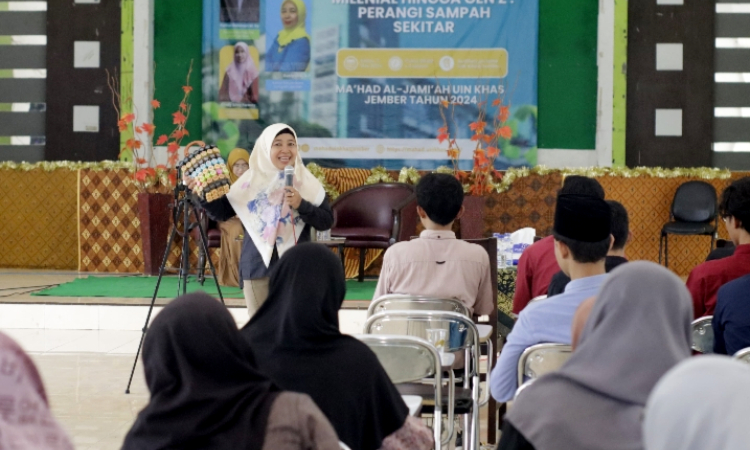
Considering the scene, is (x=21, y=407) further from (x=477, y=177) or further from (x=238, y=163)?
(x=477, y=177)

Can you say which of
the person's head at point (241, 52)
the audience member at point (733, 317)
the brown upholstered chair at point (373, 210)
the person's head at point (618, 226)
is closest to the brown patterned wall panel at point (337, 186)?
the brown upholstered chair at point (373, 210)

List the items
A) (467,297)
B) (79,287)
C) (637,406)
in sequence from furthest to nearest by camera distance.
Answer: (79,287), (467,297), (637,406)

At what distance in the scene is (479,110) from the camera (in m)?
8.82

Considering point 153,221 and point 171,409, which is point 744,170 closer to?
point 153,221

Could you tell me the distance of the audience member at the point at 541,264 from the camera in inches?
134

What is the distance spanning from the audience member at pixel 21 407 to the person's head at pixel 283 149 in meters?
2.69

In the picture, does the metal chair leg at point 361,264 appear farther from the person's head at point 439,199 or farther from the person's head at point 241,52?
the person's head at point 439,199

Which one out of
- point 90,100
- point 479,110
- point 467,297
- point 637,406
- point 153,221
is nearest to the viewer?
point 637,406

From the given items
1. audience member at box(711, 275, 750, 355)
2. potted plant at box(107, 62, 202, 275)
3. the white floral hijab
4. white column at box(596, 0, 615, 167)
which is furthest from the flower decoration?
audience member at box(711, 275, 750, 355)

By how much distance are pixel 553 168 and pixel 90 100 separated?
474 cm

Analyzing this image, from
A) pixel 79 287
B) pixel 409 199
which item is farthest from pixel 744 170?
pixel 79 287

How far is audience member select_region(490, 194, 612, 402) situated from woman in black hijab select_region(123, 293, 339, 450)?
90 centimetres

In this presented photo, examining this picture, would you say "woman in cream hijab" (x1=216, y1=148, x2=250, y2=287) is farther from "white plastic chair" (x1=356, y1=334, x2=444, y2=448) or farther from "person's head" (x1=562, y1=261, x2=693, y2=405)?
"person's head" (x1=562, y1=261, x2=693, y2=405)

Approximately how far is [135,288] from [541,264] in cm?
462
